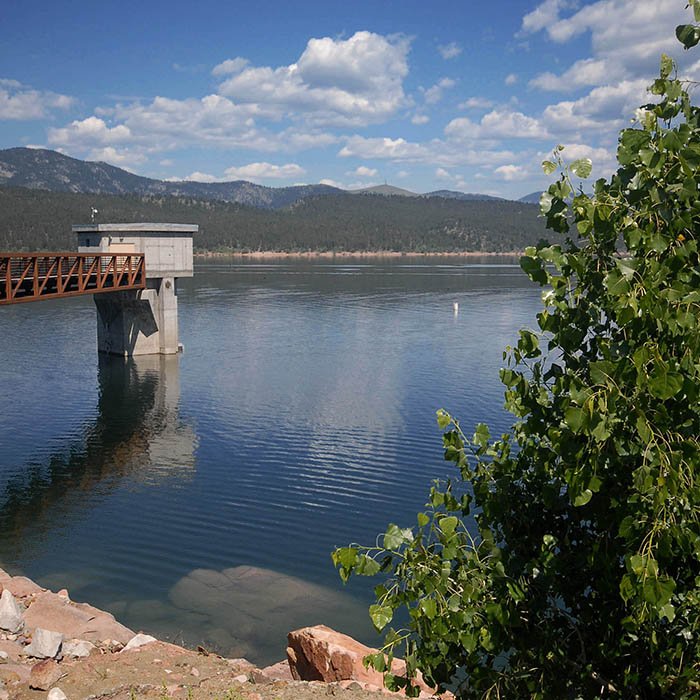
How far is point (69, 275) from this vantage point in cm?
3362

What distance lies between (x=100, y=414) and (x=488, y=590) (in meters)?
28.7

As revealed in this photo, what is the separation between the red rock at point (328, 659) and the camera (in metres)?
10.3

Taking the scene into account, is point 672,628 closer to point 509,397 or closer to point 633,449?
point 633,449

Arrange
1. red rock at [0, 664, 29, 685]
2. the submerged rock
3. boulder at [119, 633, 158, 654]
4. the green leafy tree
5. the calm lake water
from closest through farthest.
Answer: the green leafy tree
red rock at [0, 664, 29, 685]
boulder at [119, 633, 158, 654]
the submerged rock
the calm lake water

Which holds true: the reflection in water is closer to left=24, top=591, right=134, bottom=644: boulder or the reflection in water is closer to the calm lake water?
the calm lake water

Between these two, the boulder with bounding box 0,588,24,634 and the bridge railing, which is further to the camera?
the bridge railing

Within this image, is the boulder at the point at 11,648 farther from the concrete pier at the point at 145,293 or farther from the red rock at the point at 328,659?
the concrete pier at the point at 145,293

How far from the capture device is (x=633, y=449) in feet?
14.0

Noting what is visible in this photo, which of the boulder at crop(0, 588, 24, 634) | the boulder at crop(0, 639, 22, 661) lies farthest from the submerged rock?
the boulder at crop(0, 639, 22, 661)

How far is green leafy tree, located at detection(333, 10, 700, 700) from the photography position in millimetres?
4090

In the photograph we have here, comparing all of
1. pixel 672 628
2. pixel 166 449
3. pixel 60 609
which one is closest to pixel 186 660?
pixel 60 609

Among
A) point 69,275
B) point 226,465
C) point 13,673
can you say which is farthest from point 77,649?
point 69,275

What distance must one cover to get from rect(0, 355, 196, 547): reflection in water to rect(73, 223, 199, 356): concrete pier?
6.62 meters

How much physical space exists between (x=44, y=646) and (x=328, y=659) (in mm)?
4259
